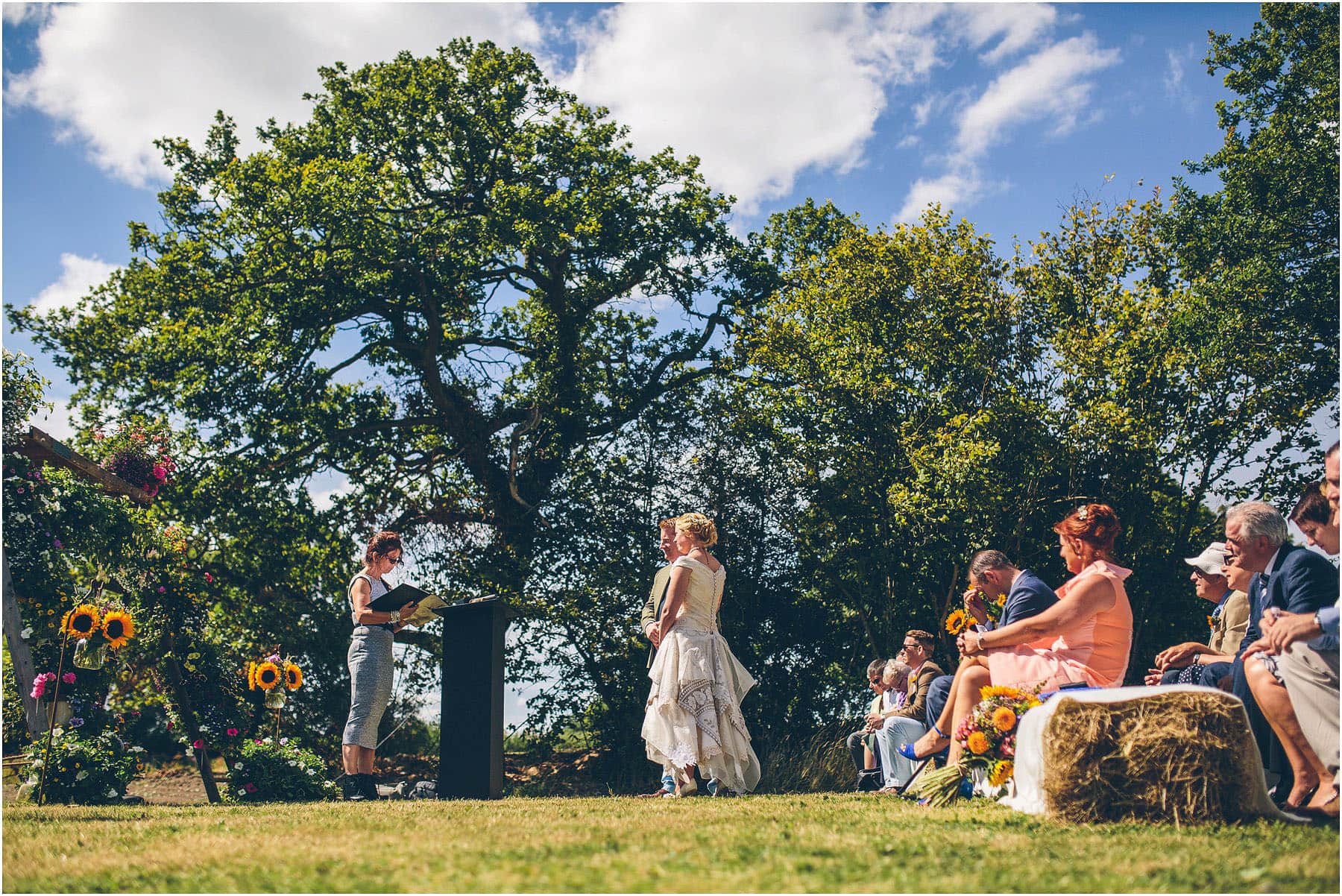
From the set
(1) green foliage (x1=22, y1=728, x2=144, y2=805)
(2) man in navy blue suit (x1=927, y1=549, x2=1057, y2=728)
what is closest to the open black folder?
(1) green foliage (x1=22, y1=728, x2=144, y2=805)

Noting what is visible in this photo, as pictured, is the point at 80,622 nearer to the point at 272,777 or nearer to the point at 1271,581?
the point at 272,777

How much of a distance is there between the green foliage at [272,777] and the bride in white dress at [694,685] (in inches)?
109

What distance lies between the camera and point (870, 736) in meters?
8.98

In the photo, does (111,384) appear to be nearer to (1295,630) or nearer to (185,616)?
(185,616)

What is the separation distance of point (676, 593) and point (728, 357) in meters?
8.35

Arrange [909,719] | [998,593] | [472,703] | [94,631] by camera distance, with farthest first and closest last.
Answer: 1. [909,719]
2. [472,703]
3. [94,631]
4. [998,593]

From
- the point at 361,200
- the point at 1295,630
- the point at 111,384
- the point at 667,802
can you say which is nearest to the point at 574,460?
the point at 361,200

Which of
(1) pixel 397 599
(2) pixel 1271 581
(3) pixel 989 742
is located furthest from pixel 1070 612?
(1) pixel 397 599

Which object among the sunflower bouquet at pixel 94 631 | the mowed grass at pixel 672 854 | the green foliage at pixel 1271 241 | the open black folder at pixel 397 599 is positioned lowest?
the mowed grass at pixel 672 854

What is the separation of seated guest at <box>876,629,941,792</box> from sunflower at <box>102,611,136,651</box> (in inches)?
214

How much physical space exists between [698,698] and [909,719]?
1762 mm

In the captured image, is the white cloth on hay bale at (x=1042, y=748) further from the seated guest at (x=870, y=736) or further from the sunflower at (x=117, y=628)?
the sunflower at (x=117, y=628)

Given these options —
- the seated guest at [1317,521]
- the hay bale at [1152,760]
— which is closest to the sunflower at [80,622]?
the hay bale at [1152,760]

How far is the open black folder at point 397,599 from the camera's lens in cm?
781
